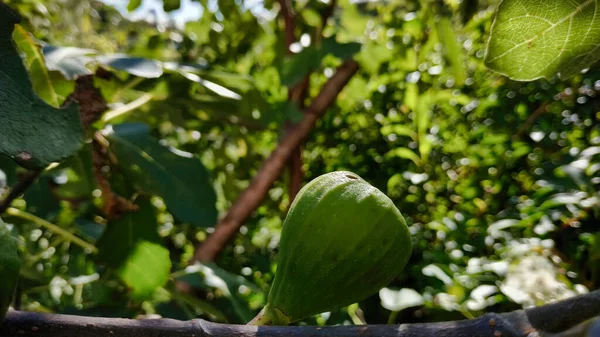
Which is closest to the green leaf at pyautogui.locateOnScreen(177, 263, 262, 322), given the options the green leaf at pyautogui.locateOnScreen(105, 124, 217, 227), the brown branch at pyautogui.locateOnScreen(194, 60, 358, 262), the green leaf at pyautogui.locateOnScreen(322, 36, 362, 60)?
the green leaf at pyautogui.locateOnScreen(105, 124, 217, 227)

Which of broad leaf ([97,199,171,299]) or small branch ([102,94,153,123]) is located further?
small branch ([102,94,153,123])

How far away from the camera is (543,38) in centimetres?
52

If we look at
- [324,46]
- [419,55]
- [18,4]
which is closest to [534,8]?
[324,46]

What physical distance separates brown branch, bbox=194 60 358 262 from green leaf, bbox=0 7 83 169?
28.7 inches

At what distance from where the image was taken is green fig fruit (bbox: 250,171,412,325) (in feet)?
1.45

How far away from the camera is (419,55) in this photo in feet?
4.67

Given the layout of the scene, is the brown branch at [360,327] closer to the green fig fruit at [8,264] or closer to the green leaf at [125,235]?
the green fig fruit at [8,264]

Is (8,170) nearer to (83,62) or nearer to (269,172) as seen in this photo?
(83,62)

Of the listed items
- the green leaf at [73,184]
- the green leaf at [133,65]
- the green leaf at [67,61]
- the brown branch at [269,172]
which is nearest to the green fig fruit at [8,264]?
the green leaf at [67,61]

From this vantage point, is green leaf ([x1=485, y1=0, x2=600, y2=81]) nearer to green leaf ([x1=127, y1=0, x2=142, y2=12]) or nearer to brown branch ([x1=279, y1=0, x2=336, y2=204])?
brown branch ([x1=279, y1=0, x2=336, y2=204])

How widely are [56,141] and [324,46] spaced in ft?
2.71

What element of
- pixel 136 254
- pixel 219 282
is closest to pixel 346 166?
pixel 219 282

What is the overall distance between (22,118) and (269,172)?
869 mm

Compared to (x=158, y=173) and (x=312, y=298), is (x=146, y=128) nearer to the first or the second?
(x=158, y=173)
